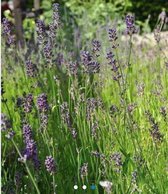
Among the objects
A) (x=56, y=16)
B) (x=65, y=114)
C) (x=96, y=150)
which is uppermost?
(x=56, y=16)

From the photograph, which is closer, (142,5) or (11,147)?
(11,147)

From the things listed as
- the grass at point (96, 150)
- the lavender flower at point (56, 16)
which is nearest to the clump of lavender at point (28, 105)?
the grass at point (96, 150)

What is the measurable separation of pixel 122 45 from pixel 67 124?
3.47 m

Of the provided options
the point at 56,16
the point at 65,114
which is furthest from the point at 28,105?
the point at 56,16

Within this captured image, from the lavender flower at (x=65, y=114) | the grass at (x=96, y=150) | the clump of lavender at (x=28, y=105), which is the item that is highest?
the clump of lavender at (x=28, y=105)

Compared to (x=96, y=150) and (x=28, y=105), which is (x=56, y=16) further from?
(x=96, y=150)

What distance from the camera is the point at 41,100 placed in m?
2.27

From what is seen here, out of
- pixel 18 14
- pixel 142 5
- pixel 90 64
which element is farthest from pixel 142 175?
pixel 142 5

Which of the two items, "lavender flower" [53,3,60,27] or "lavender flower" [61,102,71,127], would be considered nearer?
"lavender flower" [61,102,71,127]

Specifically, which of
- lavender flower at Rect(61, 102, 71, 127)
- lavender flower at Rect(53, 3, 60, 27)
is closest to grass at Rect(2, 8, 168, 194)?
lavender flower at Rect(61, 102, 71, 127)

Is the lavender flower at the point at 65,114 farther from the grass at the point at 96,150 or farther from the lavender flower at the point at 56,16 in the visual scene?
the lavender flower at the point at 56,16

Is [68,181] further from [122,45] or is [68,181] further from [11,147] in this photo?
[122,45]

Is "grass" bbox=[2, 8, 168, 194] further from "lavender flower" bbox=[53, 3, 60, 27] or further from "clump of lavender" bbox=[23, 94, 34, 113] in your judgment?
"lavender flower" bbox=[53, 3, 60, 27]

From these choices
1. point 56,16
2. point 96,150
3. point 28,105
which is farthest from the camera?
point 96,150
